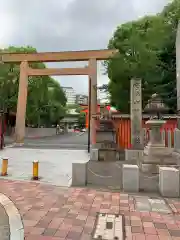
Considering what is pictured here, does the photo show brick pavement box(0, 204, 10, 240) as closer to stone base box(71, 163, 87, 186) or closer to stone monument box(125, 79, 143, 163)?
stone base box(71, 163, 87, 186)

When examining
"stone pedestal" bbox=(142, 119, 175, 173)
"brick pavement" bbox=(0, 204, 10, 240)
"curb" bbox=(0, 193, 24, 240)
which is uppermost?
"stone pedestal" bbox=(142, 119, 175, 173)

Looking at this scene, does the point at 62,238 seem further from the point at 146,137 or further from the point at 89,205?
the point at 146,137

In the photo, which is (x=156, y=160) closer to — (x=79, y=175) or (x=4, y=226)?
(x=79, y=175)

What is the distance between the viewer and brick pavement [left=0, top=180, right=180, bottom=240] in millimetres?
3943

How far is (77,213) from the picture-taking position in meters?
4.83

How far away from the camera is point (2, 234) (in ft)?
12.9

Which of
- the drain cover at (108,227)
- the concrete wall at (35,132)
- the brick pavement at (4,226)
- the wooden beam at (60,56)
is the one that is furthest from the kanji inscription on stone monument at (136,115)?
the concrete wall at (35,132)

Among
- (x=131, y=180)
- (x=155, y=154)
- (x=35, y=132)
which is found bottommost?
(x=131, y=180)

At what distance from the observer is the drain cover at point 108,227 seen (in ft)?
12.6

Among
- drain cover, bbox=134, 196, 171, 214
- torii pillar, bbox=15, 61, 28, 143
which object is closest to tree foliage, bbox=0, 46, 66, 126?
torii pillar, bbox=15, 61, 28, 143

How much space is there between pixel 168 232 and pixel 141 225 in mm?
490

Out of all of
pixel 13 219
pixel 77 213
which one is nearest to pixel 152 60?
pixel 77 213

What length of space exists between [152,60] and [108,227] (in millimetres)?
14265

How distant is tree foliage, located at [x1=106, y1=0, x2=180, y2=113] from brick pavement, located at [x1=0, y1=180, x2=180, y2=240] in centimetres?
1188
